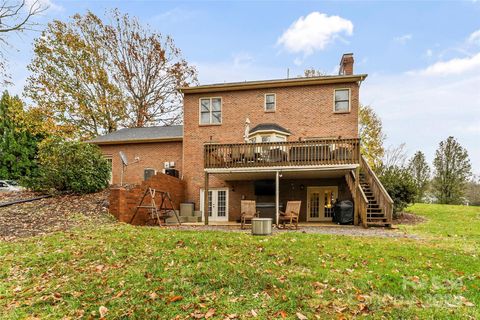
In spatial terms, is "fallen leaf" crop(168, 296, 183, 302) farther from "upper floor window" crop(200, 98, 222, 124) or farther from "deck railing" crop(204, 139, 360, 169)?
"upper floor window" crop(200, 98, 222, 124)

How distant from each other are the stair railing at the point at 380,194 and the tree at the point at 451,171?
18.6m

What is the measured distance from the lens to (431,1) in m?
13.0

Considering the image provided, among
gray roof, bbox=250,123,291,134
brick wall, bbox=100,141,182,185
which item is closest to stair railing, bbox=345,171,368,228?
gray roof, bbox=250,123,291,134

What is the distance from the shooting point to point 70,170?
15.4 meters

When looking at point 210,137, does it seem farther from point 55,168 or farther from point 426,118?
point 426,118

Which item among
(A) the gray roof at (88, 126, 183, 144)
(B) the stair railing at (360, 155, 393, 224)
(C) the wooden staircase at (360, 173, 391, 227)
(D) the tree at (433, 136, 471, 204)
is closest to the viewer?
(B) the stair railing at (360, 155, 393, 224)

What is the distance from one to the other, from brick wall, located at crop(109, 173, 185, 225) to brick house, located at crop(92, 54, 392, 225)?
214 cm

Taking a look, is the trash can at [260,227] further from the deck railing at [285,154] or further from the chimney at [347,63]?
the chimney at [347,63]

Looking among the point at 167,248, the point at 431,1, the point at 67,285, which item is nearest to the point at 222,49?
the point at 431,1

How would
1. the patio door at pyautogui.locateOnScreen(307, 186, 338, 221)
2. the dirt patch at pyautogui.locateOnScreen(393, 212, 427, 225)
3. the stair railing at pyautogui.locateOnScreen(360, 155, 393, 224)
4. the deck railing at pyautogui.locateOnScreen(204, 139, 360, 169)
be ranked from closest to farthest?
the stair railing at pyautogui.locateOnScreen(360, 155, 393, 224) → the deck railing at pyautogui.locateOnScreen(204, 139, 360, 169) → the dirt patch at pyautogui.locateOnScreen(393, 212, 427, 225) → the patio door at pyautogui.locateOnScreen(307, 186, 338, 221)

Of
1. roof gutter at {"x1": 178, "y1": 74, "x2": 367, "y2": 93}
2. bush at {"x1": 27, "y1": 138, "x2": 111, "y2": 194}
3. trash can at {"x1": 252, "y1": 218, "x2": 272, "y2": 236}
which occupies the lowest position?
trash can at {"x1": 252, "y1": 218, "x2": 272, "y2": 236}

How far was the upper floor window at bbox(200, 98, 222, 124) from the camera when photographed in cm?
1767

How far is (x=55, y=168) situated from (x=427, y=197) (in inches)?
1439

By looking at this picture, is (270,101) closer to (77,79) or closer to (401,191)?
(401,191)
